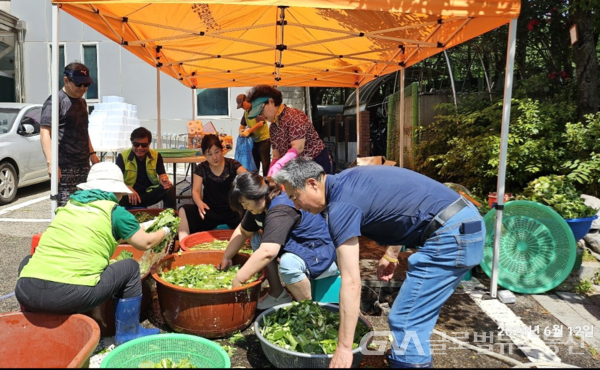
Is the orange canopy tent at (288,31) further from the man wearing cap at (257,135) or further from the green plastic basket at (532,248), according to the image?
the green plastic basket at (532,248)

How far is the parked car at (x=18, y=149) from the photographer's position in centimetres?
796

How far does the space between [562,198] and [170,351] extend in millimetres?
4085

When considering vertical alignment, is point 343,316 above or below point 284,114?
below

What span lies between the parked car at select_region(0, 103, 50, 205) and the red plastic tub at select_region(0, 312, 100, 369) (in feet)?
21.2

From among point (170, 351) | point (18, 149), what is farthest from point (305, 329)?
point (18, 149)

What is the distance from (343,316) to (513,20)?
3.00 meters

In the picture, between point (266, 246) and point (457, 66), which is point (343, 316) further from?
point (457, 66)

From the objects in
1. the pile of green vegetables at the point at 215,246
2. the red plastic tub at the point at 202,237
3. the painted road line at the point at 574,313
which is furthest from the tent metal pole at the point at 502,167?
the red plastic tub at the point at 202,237

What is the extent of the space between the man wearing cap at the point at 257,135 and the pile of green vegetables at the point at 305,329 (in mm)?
3740

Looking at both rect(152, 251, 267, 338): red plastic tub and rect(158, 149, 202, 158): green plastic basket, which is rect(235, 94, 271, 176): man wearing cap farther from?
rect(152, 251, 267, 338): red plastic tub

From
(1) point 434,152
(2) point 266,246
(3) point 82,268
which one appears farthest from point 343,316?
(1) point 434,152

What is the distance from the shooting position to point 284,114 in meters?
4.79

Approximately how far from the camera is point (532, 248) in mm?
4180

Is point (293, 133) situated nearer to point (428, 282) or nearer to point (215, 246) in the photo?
point (215, 246)
